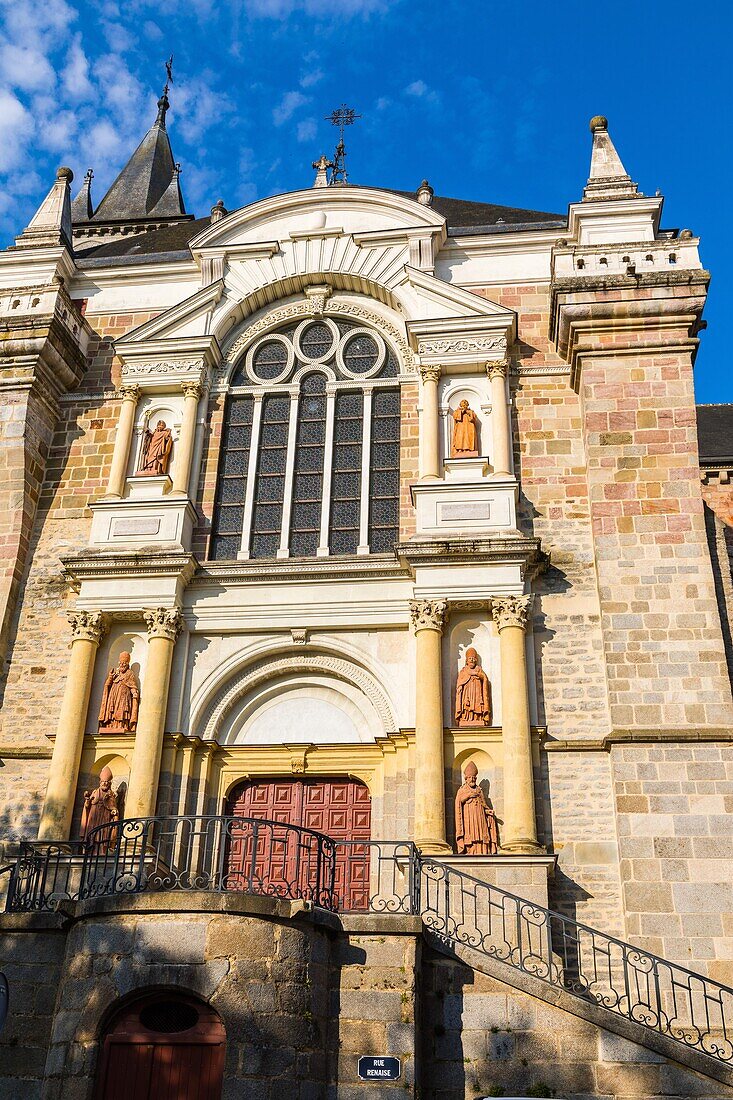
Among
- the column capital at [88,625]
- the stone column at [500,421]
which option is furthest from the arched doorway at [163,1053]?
the stone column at [500,421]

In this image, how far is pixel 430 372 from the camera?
645 inches

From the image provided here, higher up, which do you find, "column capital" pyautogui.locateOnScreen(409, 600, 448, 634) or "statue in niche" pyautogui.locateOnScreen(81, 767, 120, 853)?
"column capital" pyautogui.locateOnScreen(409, 600, 448, 634)

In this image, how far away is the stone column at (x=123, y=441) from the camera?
16.3 m

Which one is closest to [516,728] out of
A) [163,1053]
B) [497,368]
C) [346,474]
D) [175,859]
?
[175,859]

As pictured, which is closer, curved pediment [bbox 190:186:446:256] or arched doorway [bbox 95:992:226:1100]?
arched doorway [bbox 95:992:226:1100]

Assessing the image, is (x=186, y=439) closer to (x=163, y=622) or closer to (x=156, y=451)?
(x=156, y=451)

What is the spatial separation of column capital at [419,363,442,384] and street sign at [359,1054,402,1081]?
374 inches

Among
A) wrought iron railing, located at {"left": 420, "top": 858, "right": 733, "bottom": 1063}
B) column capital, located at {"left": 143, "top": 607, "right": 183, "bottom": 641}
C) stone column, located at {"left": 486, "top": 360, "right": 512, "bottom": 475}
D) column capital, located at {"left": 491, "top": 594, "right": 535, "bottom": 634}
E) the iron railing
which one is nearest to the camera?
the iron railing

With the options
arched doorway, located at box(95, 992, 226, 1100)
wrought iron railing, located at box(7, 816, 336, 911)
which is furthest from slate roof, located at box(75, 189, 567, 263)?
arched doorway, located at box(95, 992, 226, 1100)

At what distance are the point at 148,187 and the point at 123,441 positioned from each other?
18153 mm

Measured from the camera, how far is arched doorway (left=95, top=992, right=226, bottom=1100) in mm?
9688

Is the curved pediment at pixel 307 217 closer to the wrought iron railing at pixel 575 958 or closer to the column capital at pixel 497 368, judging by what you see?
the column capital at pixel 497 368

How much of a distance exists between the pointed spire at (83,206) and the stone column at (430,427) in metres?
18.5

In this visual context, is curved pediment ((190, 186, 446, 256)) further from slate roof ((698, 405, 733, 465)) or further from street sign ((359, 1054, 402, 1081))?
street sign ((359, 1054, 402, 1081))
